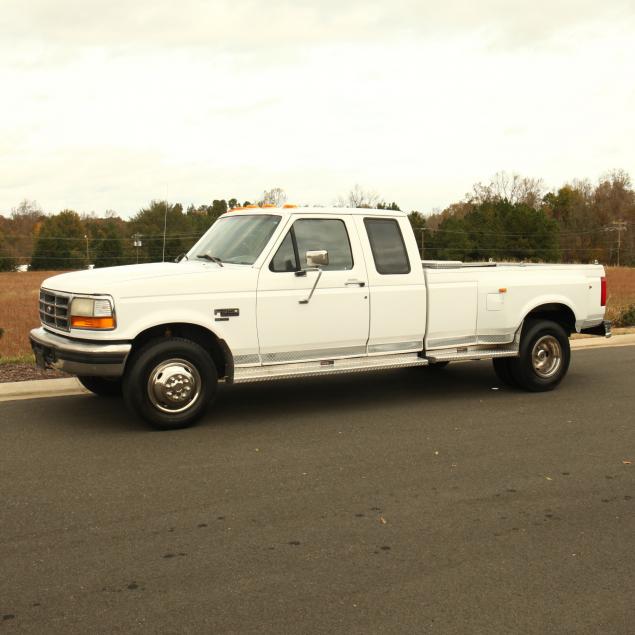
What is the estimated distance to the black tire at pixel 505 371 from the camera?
9081 millimetres

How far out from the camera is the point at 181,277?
705 centimetres

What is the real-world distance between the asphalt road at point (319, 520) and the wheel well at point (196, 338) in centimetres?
59

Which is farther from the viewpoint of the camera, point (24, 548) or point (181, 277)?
point (181, 277)

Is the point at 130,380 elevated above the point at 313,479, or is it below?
above

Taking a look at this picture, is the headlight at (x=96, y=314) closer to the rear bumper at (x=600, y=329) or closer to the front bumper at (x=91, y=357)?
the front bumper at (x=91, y=357)

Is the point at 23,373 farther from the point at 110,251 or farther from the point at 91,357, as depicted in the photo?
the point at 110,251

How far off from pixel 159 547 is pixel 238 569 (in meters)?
0.55

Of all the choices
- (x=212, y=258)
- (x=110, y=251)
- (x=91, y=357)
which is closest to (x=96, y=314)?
(x=91, y=357)

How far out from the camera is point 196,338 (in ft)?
24.2

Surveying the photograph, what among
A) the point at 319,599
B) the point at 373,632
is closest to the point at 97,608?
the point at 319,599

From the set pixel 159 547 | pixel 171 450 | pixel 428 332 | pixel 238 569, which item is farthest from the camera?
pixel 428 332

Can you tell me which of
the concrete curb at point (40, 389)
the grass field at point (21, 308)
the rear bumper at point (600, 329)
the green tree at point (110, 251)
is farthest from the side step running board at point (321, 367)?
the green tree at point (110, 251)

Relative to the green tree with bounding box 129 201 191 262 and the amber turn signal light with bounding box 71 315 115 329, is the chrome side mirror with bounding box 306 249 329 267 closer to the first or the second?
the amber turn signal light with bounding box 71 315 115 329

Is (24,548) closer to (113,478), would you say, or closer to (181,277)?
(113,478)
